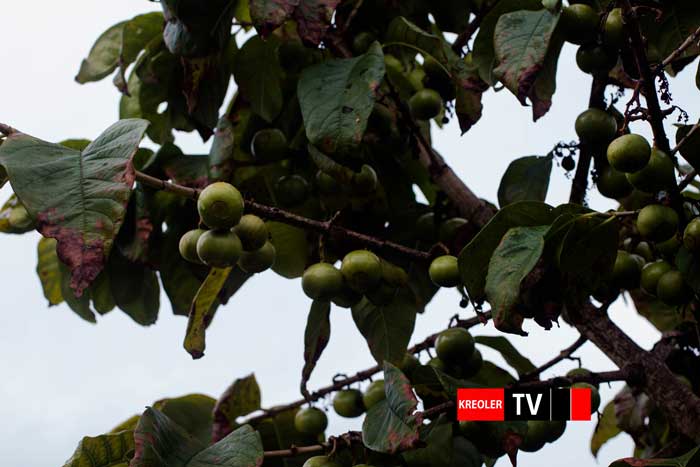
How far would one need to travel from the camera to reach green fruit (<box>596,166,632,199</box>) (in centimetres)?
134

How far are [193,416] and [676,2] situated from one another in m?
1.21

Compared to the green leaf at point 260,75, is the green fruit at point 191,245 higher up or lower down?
lower down

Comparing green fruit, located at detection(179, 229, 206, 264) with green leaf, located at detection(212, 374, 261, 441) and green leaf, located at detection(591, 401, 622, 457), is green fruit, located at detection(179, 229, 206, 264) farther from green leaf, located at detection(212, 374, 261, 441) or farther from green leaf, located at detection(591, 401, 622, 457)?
green leaf, located at detection(591, 401, 622, 457)

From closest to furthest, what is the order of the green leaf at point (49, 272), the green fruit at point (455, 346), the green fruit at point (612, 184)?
the green fruit at point (612, 184) < the green fruit at point (455, 346) < the green leaf at point (49, 272)

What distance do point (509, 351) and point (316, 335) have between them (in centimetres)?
40

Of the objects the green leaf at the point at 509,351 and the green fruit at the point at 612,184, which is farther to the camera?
the green leaf at the point at 509,351

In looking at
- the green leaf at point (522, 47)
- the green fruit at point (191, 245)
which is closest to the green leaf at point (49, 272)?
the green fruit at point (191, 245)

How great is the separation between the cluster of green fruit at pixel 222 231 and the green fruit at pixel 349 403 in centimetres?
49

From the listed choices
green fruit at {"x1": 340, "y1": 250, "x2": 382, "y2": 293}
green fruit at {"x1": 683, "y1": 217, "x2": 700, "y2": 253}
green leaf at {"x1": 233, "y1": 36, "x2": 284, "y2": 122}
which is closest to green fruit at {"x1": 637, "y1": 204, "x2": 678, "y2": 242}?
green fruit at {"x1": 683, "y1": 217, "x2": 700, "y2": 253}

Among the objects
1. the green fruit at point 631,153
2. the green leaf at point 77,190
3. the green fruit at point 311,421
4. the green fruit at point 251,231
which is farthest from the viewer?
the green fruit at point 311,421

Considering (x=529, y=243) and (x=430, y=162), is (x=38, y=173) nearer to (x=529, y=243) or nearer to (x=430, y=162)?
(x=529, y=243)

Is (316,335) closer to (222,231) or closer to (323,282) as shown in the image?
(323,282)

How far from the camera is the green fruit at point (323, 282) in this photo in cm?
133

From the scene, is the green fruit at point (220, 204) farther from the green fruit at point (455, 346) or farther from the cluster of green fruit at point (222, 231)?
the green fruit at point (455, 346)
